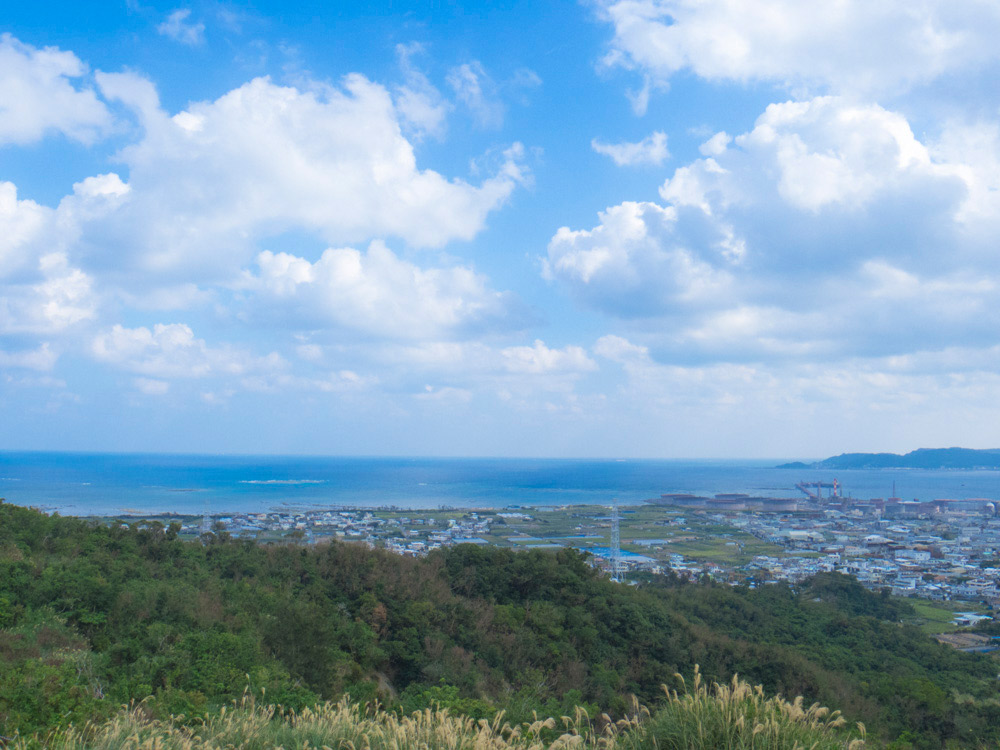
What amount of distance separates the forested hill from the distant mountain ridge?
139 meters

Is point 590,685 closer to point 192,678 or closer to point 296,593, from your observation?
point 296,593

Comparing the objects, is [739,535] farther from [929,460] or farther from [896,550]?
[929,460]

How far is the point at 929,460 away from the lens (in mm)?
136000

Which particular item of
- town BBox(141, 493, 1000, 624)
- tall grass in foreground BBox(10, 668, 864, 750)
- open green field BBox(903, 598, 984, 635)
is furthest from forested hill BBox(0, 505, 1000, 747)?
town BBox(141, 493, 1000, 624)

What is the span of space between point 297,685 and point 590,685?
7.83 m

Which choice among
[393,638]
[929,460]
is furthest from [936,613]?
[929,460]

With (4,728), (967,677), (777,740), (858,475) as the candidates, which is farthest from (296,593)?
(858,475)

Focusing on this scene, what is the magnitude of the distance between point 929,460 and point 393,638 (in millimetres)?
159003

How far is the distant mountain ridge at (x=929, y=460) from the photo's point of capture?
128 metres

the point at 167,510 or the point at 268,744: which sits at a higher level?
the point at 268,744

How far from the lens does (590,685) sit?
13.8 metres

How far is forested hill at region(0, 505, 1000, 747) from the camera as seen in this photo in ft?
26.2

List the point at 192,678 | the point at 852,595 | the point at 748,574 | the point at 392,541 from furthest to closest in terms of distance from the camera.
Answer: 1. the point at 392,541
2. the point at 748,574
3. the point at 852,595
4. the point at 192,678

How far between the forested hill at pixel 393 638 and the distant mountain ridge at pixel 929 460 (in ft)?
455
